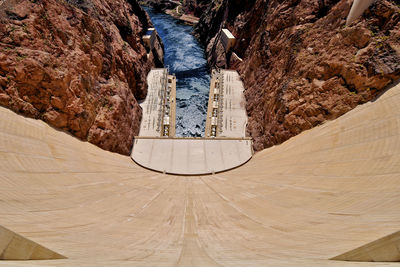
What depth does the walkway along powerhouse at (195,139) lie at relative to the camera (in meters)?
12.5

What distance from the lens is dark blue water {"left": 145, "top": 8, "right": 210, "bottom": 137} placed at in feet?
72.6

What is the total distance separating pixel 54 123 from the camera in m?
9.24

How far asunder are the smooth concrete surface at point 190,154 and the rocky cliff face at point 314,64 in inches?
64.8

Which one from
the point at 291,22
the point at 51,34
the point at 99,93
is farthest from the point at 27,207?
the point at 291,22

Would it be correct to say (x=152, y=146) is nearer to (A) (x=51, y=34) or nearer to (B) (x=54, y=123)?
(B) (x=54, y=123)

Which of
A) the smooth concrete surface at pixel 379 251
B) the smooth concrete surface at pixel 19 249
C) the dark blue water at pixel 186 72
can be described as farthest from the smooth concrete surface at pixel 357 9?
the dark blue water at pixel 186 72

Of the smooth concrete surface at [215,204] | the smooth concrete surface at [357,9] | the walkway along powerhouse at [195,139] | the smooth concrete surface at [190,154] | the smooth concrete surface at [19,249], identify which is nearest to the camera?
the smooth concrete surface at [19,249]

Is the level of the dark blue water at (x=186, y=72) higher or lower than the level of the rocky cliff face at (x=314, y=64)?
lower

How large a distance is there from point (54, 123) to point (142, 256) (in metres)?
8.88

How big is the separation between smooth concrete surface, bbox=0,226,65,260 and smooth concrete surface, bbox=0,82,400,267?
201 millimetres

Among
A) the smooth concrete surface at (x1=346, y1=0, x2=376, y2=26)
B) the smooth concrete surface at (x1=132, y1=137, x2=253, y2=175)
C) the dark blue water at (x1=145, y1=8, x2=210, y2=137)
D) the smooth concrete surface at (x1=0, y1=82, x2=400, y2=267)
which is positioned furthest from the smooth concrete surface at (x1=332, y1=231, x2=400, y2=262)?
the dark blue water at (x1=145, y1=8, x2=210, y2=137)

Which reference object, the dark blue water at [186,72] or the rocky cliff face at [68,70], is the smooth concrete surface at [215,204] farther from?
the dark blue water at [186,72]

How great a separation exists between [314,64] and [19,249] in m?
13.1

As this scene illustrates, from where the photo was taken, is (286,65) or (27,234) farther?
(286,65)
